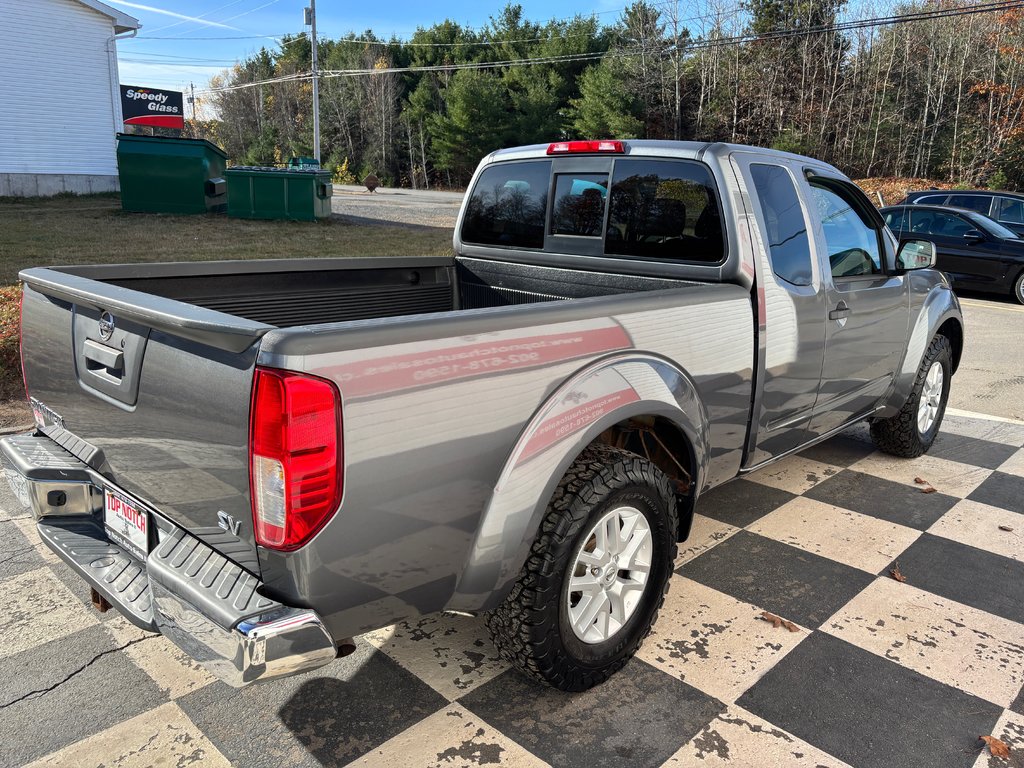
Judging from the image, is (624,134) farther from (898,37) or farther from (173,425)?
(173,425)

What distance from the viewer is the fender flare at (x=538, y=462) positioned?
2.21 meters

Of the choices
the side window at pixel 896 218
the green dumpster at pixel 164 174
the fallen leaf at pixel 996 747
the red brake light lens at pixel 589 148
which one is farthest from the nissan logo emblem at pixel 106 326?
the green dumpster at pixel 164 174

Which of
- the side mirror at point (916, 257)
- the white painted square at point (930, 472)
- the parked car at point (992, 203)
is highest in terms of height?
the parked car at point (992, 203)

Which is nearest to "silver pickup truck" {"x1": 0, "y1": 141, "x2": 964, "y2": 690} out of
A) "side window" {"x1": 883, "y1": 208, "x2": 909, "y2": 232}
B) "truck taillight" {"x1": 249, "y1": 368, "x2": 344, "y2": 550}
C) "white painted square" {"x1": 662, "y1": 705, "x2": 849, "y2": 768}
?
"truck taillight" {"x1": 249, "y1": 368, "x2": 344, "y2": 550}

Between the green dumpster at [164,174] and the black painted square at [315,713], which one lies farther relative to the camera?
the green dumpster at [164,174]

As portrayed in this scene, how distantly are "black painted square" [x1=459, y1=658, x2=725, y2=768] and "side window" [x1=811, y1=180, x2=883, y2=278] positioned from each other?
2243 mm

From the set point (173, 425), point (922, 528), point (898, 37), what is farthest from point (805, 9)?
point (173, 425)

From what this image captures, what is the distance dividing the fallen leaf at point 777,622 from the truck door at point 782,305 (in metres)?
0.67

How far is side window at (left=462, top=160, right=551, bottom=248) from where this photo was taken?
400 cm

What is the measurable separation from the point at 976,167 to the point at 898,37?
28.1 feet

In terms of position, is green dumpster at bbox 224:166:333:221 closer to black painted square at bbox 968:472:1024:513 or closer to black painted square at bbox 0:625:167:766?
black painted square at bbox 968:472:1024:513

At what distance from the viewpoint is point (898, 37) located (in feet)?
117

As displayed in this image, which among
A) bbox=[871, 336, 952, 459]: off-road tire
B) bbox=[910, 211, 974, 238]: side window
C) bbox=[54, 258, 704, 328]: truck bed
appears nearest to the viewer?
bbox=[54, 258, 704, 328]: truck bed

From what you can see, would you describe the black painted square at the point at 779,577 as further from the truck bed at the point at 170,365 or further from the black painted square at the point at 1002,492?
the black painted square at the point at 1002,492
